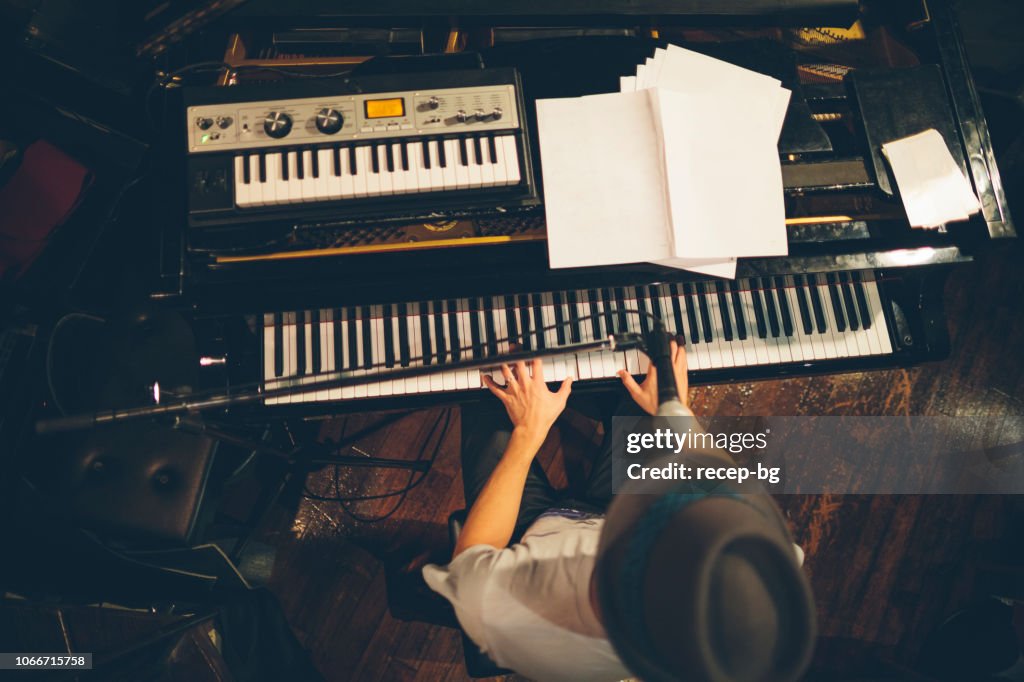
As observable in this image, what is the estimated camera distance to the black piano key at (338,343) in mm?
2236

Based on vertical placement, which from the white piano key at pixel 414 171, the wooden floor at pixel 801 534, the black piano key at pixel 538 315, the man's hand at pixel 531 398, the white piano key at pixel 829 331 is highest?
the white piano key at pixel 414 171

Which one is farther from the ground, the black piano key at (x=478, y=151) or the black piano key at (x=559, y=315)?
the black piano key at (x=478, y=151)

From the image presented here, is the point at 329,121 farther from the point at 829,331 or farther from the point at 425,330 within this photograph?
the point at 829,331

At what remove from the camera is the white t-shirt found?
5.90 feet

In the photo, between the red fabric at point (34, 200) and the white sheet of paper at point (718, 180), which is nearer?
the white sheet of paper at point (718, 180)

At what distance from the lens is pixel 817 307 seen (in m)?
2.37

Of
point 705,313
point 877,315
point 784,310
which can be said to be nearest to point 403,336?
point 705,313

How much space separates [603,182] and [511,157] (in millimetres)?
300

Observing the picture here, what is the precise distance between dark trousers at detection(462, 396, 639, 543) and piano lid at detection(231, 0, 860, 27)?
1.40 metres

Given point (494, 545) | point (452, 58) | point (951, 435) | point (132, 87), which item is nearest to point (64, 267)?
point (132, 87)

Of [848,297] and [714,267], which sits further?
[848,297]

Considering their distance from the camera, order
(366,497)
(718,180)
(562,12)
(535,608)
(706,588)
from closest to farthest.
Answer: (706,588)
(535,608)
(718,180)
(562,12)
(366,497)

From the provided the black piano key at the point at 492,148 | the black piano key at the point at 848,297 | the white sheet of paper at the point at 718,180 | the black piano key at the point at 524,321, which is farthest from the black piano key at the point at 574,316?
the black piano key at the point at 848,297

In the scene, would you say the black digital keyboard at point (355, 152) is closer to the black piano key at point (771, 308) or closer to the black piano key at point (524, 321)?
the black piano key at point (524, 321)
